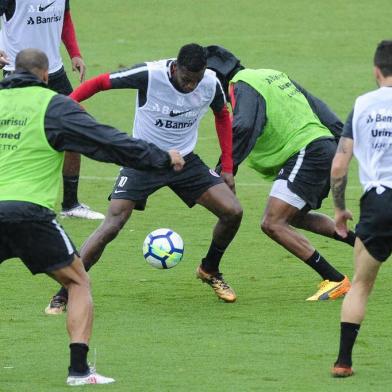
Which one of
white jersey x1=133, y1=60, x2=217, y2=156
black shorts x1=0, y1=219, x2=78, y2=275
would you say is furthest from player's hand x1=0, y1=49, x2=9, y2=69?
black shorts x1=0, y1=219, x2=78, y2=275

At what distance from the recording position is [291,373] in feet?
28.3

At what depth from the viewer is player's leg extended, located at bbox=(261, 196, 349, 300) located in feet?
35.9

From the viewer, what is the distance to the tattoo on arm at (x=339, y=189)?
334 inches

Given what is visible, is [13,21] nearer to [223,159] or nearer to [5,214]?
[223,159]

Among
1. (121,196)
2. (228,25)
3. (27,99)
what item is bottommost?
(228,25)

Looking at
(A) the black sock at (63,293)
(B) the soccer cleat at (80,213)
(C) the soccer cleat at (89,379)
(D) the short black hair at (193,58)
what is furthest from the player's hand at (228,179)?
(B) the soccer cleat at (80,213)

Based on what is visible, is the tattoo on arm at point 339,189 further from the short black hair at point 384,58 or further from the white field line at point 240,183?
the white field line at point 240,183

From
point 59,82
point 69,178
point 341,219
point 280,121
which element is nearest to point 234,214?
point 280,121

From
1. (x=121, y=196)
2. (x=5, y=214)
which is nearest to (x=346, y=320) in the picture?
(x=5, y=214)

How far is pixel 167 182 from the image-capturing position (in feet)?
35.9

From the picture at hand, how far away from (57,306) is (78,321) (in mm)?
2030

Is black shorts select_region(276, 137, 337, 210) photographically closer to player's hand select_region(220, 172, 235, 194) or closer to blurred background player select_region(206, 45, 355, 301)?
blurred background player select_region(206, 45, 355, 301)

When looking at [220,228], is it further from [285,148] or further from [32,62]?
[32,62]

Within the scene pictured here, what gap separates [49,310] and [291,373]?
248cm
